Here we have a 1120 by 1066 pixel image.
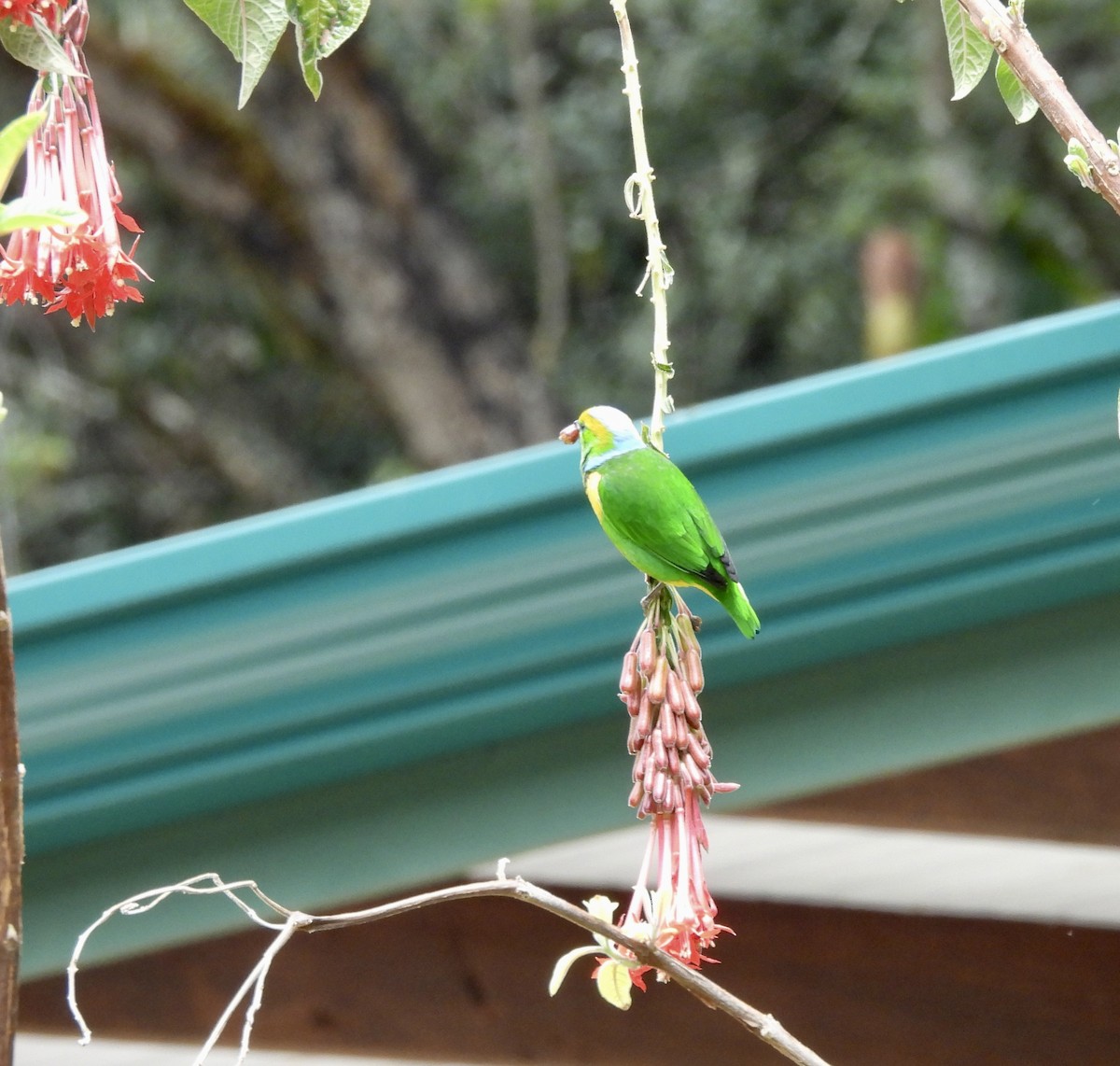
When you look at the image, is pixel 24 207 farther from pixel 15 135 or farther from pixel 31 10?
pixel 31 10

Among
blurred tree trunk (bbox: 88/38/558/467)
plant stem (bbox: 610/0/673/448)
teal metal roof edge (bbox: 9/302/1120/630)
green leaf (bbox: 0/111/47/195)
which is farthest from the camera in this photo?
blurred tree trunk (bbox: 88/38/558/467)

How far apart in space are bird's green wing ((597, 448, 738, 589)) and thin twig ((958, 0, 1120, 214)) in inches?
7.7

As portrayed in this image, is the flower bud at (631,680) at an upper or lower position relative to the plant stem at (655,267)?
lower

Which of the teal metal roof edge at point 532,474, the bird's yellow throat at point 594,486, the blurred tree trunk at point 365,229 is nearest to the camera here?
the bird's yellow throat at point 594,486

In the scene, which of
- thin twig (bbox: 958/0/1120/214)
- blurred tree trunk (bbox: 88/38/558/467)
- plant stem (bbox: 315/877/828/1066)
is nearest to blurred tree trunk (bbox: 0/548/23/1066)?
plant stem (bbox: 315/877/828/1066)

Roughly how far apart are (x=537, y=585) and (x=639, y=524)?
0.37 m

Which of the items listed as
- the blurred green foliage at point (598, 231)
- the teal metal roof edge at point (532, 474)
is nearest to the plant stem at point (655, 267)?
the teal metal roof edge at point (532, 474)

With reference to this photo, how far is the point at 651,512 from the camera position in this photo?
61 centimetres

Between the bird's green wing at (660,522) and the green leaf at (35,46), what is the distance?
28 centimetres

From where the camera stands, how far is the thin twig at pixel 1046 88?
528mm

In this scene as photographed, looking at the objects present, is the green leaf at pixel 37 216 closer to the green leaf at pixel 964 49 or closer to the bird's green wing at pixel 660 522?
the bird's green wing at pixel 660 522

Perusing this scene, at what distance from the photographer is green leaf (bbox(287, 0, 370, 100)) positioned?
1.97 ft

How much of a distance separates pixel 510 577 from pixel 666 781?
0.44m

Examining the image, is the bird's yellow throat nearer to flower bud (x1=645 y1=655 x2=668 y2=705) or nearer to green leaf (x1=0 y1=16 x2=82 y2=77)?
flower bud (x1=645 y1=655 x2=668 y2=705)
